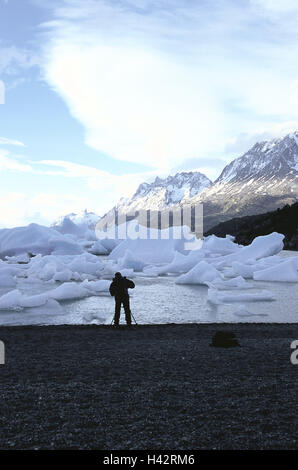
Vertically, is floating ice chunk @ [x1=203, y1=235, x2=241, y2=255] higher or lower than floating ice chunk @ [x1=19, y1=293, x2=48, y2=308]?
higher

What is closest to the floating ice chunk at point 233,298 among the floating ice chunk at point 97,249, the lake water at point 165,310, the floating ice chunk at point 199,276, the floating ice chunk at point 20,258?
the lake water at point 165,310

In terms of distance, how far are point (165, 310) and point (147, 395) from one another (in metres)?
12.8

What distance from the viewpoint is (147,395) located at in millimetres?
7266

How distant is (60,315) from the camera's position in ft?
61.9

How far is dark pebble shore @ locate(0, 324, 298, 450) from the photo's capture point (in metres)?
5.58

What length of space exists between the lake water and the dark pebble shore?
514 centimetres

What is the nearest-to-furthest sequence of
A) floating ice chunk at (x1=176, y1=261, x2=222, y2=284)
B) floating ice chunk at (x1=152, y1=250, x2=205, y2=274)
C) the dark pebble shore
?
the dark pebble shore → floating ice chunk at (x1=176, y1=261, x2=222, y2=284) → floating ice chunk at (x1=152, y1=250, x2=205, y2=274)

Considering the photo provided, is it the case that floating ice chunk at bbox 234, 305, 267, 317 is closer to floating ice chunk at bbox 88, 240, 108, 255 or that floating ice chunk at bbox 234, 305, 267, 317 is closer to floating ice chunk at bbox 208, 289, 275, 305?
floating ice chunk at bbox 208, 289, 275, 305

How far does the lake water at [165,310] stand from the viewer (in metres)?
17.8

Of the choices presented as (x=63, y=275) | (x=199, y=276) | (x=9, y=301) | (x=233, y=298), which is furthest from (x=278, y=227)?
(x=9, y=301)

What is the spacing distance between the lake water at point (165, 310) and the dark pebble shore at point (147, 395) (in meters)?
5.14

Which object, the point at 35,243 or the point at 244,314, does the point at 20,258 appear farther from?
the point at 244,314

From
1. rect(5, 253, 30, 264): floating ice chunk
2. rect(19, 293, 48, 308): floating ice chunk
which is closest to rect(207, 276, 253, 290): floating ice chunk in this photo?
rect(19, 293, 48, 308): floating ice chunk

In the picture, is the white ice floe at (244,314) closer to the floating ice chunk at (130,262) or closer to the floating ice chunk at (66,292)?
the floating ice chunk at (66,292)
